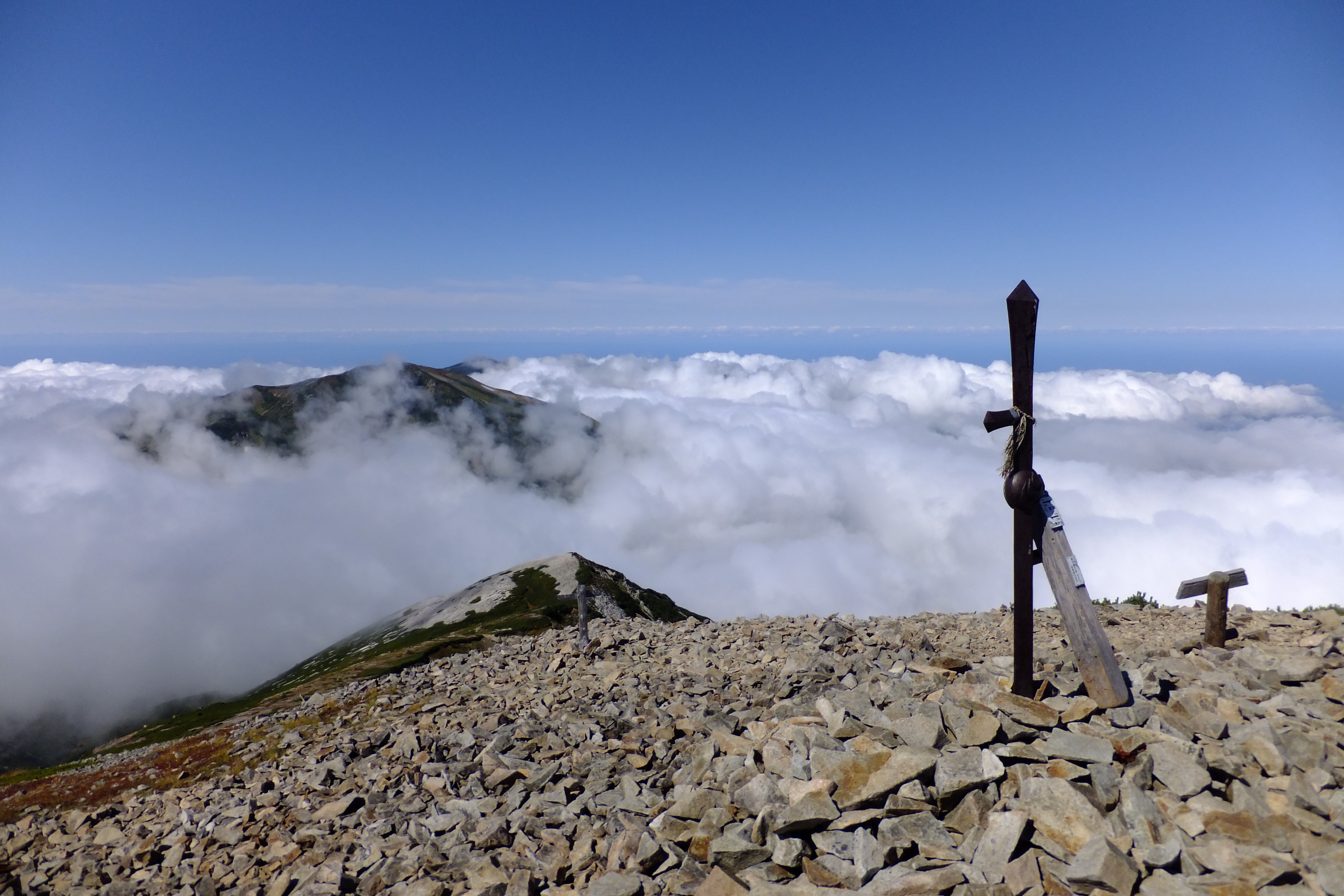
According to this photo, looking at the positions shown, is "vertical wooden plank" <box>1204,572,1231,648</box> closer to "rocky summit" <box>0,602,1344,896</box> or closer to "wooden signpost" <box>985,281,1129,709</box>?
"rocky summit" <box>0,602,1344,896</box>

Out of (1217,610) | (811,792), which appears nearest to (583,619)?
(811,792)

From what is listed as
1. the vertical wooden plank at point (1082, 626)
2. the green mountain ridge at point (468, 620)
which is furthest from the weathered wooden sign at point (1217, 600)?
the green mountain ridge at point (468, 620)

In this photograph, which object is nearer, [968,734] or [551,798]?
[968,734]

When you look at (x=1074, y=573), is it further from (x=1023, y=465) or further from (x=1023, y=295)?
(x=1023, y=295)

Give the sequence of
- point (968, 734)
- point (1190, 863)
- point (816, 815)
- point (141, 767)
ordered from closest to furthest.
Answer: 1. point (1190, 863)
2. point (816, 815)
3. point (968, 734)
4. point (141, 767)

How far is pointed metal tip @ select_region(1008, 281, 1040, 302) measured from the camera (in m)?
9.12

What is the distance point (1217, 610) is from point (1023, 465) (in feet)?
23.4

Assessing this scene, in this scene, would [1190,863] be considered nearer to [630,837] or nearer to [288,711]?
[630,837]

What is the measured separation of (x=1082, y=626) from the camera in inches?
352

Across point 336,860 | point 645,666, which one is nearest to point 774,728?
point 336,860

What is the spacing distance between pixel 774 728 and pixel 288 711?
90.3 ft

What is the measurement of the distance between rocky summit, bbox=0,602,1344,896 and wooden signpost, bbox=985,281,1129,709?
569 mm

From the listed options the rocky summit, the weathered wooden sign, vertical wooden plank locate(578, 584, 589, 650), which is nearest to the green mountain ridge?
vertical wooden plank locate(578, 584, 589, 650)

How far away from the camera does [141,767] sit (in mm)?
25844
